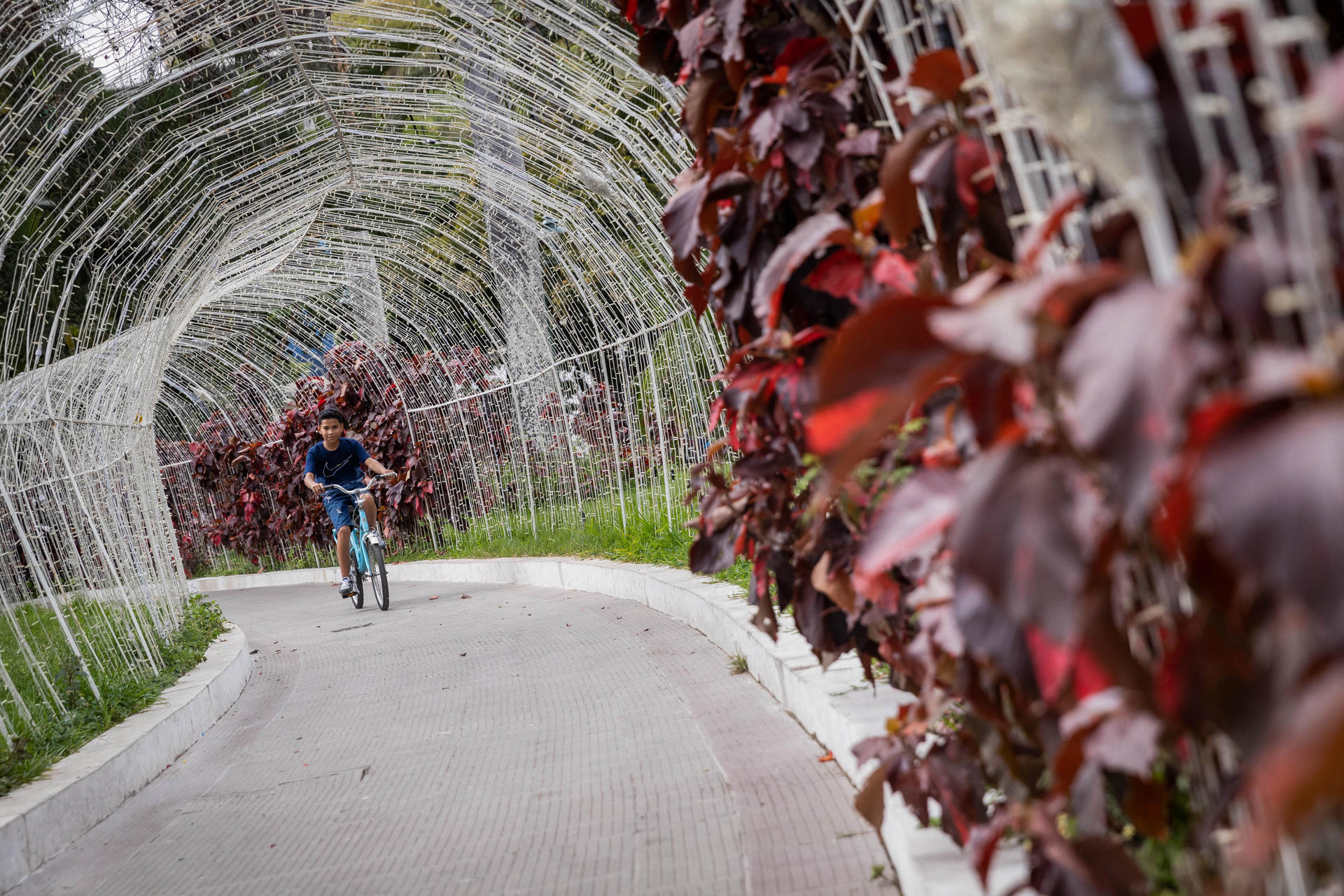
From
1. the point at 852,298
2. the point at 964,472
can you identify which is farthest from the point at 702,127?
the point at 964,472

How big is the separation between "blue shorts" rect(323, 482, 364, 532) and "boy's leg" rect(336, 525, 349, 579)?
264 millimetres

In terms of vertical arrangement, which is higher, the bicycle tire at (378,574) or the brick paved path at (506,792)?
the bicycle tire at (378,574)

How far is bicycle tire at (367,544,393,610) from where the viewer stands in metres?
10.4

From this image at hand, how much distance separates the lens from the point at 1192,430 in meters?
0.80

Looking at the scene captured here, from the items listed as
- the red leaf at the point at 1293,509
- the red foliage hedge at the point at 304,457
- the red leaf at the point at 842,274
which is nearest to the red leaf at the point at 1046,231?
the red leaf at the point at 1293,509

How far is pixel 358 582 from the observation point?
36.3 feet

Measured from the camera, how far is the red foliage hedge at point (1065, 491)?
2.36 feet

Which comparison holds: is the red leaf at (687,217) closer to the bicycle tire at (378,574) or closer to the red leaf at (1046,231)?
the red leaf at (1046,231)

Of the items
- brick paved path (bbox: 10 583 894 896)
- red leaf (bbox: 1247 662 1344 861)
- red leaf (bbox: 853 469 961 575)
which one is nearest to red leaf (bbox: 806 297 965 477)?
red leaf (bbox: 853 469 961 575)

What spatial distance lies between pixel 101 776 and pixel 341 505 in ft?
23.3

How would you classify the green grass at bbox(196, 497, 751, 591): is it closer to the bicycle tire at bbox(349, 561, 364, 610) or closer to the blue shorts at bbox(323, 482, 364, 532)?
the bicycle tire at bbox(349, 561, 364, 610)

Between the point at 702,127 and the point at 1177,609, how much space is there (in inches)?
66.3

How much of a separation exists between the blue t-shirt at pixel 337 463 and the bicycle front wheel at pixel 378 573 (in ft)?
3.37

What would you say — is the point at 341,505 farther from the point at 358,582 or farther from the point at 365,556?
the point at 358,582
